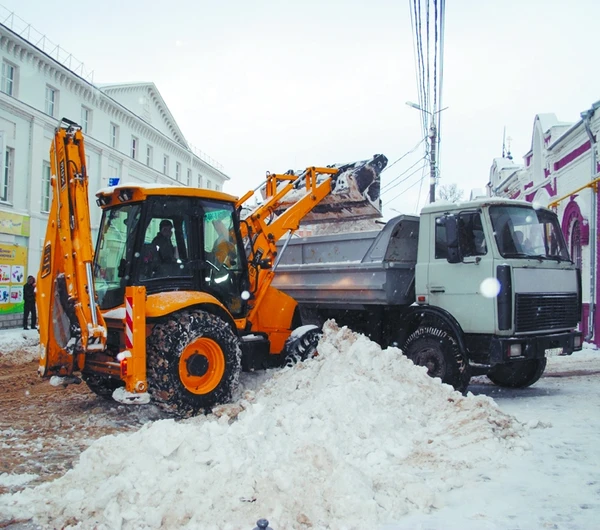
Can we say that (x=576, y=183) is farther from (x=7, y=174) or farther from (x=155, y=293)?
(x=7, y=174)

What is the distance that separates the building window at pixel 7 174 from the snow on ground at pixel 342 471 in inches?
662

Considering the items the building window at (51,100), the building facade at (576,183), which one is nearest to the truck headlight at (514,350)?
the building facade at (576,183)

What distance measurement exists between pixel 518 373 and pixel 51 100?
2092cm

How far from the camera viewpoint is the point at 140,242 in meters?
6.56

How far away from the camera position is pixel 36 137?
20.9 meters

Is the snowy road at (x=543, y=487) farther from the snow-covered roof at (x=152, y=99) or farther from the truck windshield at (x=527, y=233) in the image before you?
the snow-covered roof at (x=152, y=99)

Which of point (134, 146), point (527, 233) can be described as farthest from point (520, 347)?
point (134, 146)

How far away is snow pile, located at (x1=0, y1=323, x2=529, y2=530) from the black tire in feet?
3.99

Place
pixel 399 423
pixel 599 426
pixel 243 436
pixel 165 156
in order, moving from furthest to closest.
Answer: pixel 165 156
pixel 599 426
pixel 399 423
pixel 243 436

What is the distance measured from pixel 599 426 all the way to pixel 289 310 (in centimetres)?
405

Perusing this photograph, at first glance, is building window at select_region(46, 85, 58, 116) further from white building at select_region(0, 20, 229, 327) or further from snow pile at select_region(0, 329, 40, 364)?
snow pile at select_region(0, 329, 40, 364)

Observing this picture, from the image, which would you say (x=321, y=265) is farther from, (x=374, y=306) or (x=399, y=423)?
(x=399, y=423)

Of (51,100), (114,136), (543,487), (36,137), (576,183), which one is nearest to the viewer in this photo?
(543,487)

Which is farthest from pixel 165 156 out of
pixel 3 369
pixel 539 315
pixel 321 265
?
pixel 539 315
